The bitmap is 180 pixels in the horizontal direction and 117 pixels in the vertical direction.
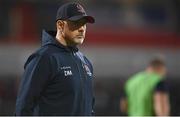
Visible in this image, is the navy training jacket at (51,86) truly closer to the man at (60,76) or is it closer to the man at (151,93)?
the man at (60,76)

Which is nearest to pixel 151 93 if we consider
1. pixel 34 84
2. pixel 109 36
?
pixel 34 84

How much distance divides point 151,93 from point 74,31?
11.9 feet

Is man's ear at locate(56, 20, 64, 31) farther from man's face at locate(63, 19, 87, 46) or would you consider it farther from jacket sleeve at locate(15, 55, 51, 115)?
jacket sleeve at locate(15, 55, 51, 115)

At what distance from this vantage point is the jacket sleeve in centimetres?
479

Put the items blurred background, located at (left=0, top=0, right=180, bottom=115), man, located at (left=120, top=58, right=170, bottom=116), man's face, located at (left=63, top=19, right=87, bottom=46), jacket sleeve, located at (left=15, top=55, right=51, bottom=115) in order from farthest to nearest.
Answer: blurred background, located at (left=0, top=0, right=180, bottom=115)
man, located at (left=120, top=58, right=170, bottom=116)
man's face, located at (left=63, top=19, right=87, bottom=46)
jacket sleeve, located at (left=15, top=55, right=51, bottom=115)

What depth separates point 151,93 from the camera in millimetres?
8445

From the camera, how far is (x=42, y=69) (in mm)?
4805

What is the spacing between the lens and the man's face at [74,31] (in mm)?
4934

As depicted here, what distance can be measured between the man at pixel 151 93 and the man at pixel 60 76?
3.29m

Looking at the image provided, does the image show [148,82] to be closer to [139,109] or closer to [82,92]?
[139,109]

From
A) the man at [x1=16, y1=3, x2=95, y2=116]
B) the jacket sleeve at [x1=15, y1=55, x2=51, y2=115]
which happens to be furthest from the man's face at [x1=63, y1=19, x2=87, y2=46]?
the jacket sleeve at [x1=15, y1=55, x2=51, y2=115]

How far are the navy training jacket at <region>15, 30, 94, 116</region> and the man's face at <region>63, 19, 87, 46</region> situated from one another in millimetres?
89

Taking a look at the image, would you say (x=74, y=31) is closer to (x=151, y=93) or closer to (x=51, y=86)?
(x=51, y=86)

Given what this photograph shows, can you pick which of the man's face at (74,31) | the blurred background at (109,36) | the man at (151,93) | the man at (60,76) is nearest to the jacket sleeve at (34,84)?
the man at (60,76)
